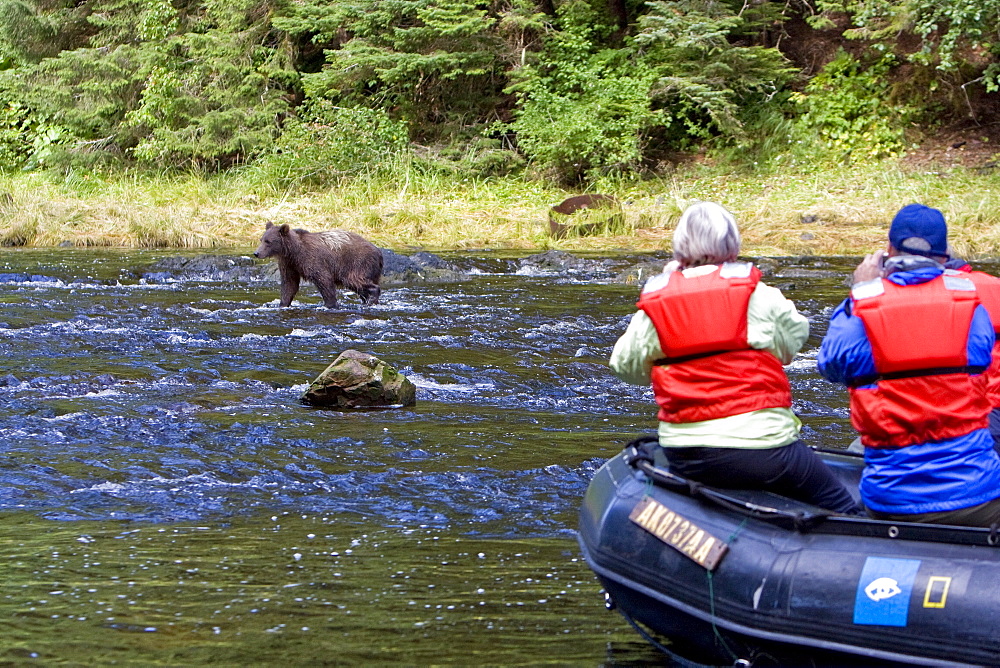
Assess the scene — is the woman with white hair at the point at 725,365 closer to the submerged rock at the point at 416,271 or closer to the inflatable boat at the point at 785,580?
the inflatable boat at the point at 785,580

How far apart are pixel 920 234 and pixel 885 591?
51.6 inches

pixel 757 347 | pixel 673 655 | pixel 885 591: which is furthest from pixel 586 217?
pixel 885 591

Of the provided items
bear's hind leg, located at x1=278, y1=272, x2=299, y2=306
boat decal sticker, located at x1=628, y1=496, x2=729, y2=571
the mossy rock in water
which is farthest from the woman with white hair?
bear's hind leg, located at x1=278, y1=272, x2=299, y2=306

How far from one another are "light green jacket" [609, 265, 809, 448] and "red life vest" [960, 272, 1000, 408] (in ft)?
3.75

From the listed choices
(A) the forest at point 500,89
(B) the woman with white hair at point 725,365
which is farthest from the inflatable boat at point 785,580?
(A) the forest at point 500,89

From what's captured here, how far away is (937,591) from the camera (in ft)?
11.7

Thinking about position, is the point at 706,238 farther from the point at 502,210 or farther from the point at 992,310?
the point at 502,210

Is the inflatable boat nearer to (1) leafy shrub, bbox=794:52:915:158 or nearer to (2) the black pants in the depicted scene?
(2) the black pants

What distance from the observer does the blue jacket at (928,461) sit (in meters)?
3.87

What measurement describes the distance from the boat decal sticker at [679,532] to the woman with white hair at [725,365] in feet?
0.75

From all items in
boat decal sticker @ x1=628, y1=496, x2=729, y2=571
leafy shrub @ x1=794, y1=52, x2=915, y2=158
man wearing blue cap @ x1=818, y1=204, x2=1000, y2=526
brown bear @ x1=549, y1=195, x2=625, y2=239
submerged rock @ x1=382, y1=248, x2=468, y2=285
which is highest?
leafy shrub @ x1=794, y1=52, x2=915, y2=158

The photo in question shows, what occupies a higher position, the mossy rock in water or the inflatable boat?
the inflatable boat

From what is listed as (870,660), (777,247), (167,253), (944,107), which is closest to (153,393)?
(870,660)

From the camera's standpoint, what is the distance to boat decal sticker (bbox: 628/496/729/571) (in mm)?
3900
